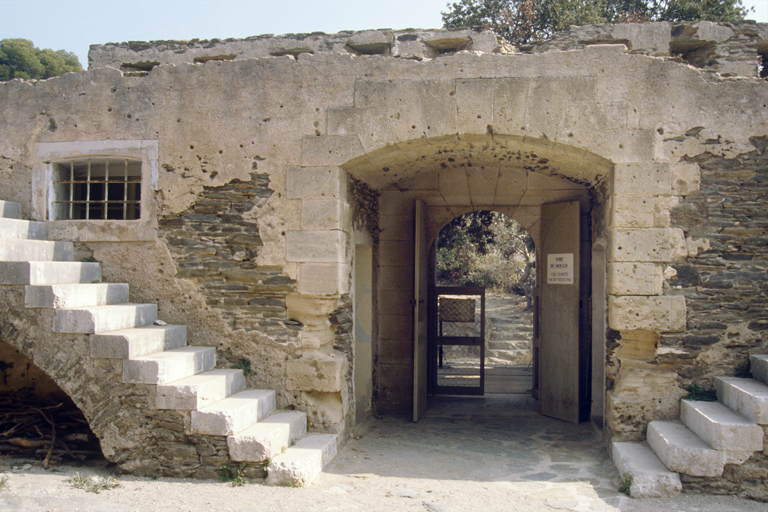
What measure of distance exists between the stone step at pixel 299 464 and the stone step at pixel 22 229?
2.95 metres

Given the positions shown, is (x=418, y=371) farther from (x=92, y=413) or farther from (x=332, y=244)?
(x=92, y=413)

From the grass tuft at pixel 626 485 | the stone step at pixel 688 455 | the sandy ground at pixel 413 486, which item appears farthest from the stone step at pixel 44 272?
the stone step at pixel 688 455

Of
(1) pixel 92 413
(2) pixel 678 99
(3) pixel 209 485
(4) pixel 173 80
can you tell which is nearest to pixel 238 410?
(3) pixel 209 485

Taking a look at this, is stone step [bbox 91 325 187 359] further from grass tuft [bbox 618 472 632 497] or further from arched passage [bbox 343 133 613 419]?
grass tuft [bbox 618 472 632 497]

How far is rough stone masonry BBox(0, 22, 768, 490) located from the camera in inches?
180

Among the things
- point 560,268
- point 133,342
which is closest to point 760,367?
point 560,268

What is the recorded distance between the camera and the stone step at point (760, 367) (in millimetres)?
4223

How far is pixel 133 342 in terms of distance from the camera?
13.6 ft

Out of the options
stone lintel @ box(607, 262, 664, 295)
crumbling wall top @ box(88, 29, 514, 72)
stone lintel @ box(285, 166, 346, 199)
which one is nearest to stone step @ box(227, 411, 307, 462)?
stone lintel @ box(285, 166, 346, 199)

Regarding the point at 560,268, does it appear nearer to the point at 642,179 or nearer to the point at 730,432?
the point at 642,179

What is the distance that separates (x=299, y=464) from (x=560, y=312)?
354cm

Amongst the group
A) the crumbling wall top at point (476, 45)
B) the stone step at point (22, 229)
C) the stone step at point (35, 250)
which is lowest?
the stone step at point (35, 250)

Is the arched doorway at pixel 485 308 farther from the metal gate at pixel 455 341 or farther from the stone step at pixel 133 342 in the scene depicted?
the stone step at pixel 133 342

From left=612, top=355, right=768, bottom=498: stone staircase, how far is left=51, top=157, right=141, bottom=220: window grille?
489 cm
